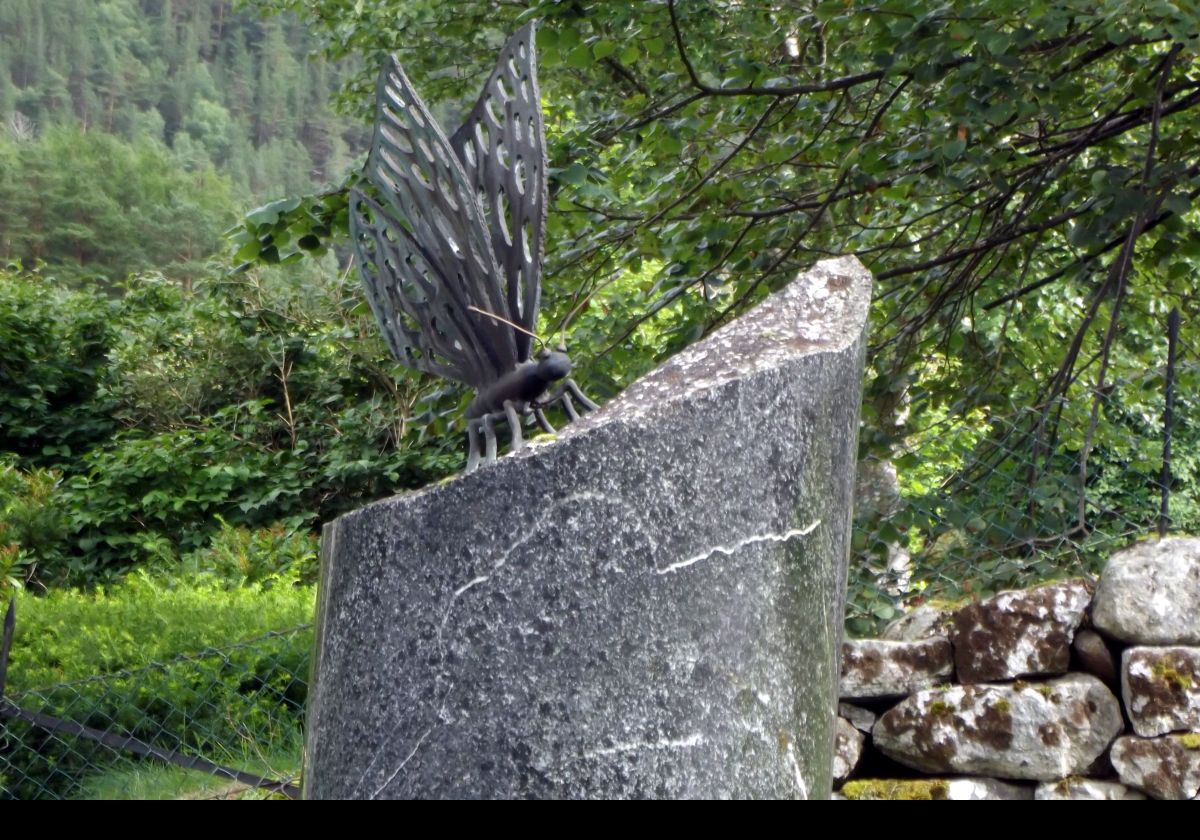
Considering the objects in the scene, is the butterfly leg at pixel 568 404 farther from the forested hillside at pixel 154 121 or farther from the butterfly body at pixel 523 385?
the forested hillside at pixel 154 121

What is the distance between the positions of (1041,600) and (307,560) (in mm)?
5862

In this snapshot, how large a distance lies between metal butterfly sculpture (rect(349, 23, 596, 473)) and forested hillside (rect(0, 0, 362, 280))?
73.1 feet

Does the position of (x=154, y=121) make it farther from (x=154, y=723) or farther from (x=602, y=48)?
(x=602, y=48)

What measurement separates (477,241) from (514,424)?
36 cm

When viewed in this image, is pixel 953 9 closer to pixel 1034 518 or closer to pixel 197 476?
pixel 1034 518

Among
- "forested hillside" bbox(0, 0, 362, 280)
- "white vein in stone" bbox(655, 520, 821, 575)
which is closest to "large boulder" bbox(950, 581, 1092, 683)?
"white vein in stone" bbox(655, 520, 821, 575)

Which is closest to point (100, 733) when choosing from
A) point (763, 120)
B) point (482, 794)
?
point (482, 794)

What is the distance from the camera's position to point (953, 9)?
451cm

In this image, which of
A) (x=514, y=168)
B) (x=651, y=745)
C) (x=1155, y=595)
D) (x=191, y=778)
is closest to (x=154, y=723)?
(x=191, y=778)

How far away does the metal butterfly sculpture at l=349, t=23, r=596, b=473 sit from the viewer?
94.0 inches

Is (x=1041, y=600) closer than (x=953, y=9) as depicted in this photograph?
Yes

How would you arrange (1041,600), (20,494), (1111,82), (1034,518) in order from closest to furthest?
(1041,600) → (1034,518) → (1111,82) → (20,494)

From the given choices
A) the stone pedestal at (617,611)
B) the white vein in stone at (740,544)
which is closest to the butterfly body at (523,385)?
the stone pedestal at (617,611)

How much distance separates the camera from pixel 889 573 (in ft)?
12.8
